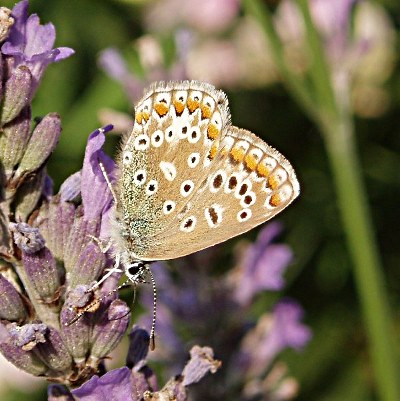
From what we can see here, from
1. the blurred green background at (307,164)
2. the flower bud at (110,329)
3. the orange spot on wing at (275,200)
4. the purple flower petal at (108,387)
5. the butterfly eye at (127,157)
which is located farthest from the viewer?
the blurred green background at (307,164)

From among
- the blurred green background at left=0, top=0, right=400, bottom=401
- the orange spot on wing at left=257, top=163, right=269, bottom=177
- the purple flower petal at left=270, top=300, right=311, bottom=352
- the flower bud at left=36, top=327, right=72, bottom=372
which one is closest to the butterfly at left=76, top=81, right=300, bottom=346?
the orange spot on wing at left=257, top=163, right=269, bottom=177

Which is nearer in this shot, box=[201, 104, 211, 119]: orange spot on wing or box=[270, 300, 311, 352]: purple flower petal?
box=[201, 104, 211, 119]: orange spot on wing

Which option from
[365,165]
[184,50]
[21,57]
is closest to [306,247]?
[365,165]

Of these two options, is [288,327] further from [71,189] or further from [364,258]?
[71,189]

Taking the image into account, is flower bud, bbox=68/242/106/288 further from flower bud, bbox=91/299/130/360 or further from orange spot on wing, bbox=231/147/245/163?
orange spot on wing, bbox=231/147/245/163

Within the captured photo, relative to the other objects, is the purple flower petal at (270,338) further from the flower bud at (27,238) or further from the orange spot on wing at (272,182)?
the flower bud at (27,238)

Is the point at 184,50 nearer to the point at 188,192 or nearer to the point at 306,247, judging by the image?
the point at 188,192

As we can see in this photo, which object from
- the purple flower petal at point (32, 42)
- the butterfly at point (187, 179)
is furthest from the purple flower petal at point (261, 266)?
the purple flower petal at point (32, 42)

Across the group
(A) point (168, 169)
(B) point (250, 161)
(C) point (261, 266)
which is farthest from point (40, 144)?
(C) point (261, 266)
